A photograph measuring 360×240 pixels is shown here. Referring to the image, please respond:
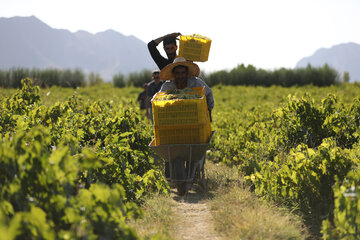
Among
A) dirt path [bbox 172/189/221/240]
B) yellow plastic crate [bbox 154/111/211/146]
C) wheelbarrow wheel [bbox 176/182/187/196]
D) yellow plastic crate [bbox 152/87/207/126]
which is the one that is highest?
yellow plastic crate [bbox 152/87/207/126]

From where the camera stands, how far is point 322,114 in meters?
6.13

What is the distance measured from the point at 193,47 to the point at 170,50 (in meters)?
0.46

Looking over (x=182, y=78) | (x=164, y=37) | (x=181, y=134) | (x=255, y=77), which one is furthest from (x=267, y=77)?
(x=181, y=134)


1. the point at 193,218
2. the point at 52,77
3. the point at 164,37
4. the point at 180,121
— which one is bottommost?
the point at 193,218

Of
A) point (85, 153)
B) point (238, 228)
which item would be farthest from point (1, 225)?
point (238, 228)

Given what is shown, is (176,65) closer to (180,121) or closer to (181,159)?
(180,121)

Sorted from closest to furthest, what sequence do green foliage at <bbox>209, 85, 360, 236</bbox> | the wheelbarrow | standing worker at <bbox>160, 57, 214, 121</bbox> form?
green foliage at <bbox>209, 85, 360, 236</bbox>
the wheelbarrow
standing worker at <bbox>160, 57, 214, 121</bbox>

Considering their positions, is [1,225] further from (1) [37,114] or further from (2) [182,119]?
(1) [37,114]

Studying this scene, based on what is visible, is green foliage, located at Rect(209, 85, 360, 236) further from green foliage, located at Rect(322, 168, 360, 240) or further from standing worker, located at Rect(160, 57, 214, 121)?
standing worker, located at Rect(160, 57, 214, 121)

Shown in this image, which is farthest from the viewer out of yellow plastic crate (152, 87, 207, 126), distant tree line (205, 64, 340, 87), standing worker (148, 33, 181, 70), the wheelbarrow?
distant tree line (205, 64, 340, 87)

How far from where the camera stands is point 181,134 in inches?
175

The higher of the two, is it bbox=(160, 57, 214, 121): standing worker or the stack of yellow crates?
bbox=(160, 57, 214, 121): standing worker

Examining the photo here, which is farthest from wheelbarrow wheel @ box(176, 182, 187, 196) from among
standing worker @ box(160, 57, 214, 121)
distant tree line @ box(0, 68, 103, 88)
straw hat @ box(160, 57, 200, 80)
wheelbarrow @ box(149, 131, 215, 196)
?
distant tree line @ box(0, 68, 103, 88)

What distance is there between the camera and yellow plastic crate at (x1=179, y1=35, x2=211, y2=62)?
562 centimetres
